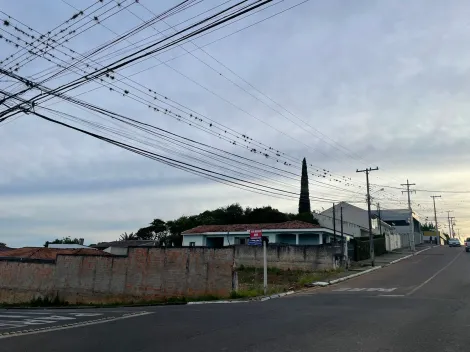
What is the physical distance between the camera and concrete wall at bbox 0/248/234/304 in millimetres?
25750

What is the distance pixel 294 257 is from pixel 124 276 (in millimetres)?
16370

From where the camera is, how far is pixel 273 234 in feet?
169

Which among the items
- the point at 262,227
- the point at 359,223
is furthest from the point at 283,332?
the point at 359,223

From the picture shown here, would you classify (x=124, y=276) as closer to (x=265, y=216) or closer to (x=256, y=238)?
(x=256, y=238)

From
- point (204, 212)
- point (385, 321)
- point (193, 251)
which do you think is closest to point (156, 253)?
point (193, 251)

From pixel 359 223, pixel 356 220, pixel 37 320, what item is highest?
pixel 356 220

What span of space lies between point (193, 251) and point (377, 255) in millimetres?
32618

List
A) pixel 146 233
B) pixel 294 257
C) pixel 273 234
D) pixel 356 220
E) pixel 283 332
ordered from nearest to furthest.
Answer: pixel 283 332
pixel 294 257
pixel 273 234
pixel 356 220
pixel 146 233

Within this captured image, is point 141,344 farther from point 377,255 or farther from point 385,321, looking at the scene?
point 377,255

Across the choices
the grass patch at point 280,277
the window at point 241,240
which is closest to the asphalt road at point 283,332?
the grass patch at point 280,277

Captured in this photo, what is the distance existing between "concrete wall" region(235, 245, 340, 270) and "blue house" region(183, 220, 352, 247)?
7541mm

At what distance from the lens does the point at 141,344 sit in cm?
838

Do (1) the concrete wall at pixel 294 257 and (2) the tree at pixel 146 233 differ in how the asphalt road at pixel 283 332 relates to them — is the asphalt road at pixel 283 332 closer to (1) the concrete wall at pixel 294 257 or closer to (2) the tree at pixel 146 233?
(1) the concrete wall at pixel 294 257

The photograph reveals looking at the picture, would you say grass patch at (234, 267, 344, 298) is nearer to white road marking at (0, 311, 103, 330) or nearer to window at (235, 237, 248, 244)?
window at (235, 237, 248, 244)
